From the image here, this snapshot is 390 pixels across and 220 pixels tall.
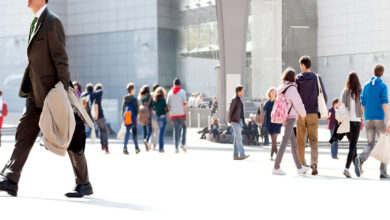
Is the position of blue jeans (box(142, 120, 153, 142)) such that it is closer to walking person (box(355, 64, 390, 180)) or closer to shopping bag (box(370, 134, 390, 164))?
walking person (box(355, 64, 390, 180))

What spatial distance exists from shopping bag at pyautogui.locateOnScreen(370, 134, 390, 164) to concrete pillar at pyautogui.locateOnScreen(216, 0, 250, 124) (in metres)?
9.61

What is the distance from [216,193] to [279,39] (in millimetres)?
34152

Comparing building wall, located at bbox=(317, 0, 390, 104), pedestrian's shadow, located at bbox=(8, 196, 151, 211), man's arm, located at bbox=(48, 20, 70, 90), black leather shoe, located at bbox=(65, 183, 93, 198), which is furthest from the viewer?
building wall, located at bbox=(317, 0, 390, 104)

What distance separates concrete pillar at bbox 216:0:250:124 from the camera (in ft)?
60.2

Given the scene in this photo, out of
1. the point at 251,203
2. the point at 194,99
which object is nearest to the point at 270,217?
the point at 251,203

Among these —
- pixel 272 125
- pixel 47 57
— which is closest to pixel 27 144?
pixel 47 57

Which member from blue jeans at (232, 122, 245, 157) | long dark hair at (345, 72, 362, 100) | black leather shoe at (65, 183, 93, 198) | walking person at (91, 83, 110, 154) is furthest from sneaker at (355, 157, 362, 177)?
walking person at (91, 83, 110, 154)

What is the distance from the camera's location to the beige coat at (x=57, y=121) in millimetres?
5852

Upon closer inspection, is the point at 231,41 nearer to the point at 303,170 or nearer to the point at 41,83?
the point at 303,170

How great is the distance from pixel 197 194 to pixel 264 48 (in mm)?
33339

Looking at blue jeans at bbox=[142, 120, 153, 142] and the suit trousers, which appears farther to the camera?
blue jeans at bbox=[142, 120, 153, 142]

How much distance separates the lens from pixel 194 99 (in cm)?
3516

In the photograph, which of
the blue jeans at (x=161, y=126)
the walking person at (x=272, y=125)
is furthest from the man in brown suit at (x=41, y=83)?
the blue jeans at (x=161, y=126)

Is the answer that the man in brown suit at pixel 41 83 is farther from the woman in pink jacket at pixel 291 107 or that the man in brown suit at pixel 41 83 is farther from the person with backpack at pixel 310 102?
A: the person with backpack at pixel 310 102
